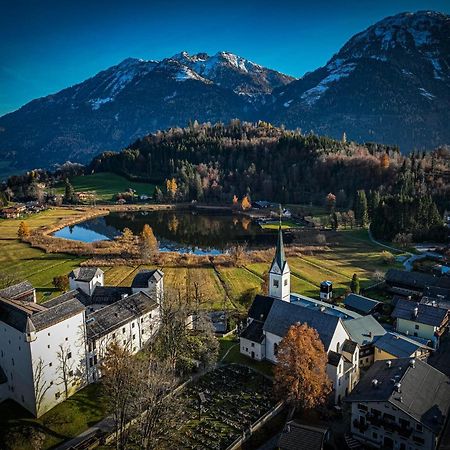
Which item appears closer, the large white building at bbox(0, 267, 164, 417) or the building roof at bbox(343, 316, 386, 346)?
the large white building at bbox(0, 267, 164, 417)

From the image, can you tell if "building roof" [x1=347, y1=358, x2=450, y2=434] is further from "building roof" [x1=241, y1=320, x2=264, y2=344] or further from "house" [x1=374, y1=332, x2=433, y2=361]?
"building roof" [x1=241, y1=320, x2=264, y2=344]

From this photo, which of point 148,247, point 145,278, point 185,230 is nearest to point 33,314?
point 145,278

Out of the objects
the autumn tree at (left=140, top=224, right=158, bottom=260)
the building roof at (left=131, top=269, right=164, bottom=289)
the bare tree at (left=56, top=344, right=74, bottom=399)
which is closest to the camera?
the bare tree at (left=56, top=344, right=74, bottom=399)

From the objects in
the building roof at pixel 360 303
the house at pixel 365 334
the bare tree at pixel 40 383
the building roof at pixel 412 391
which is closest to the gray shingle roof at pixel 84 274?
the bare tree at pixel 40 383

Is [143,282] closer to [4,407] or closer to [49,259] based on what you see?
[4,407]

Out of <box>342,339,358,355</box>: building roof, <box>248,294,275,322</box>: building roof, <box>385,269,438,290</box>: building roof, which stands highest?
<box>248,294,275,322</box>: building roof

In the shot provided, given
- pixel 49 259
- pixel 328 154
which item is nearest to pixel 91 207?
pixel 49 259

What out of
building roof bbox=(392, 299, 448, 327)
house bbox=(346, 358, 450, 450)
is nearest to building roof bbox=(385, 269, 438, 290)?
building roof bbox=(392, 299, 448, 327)
